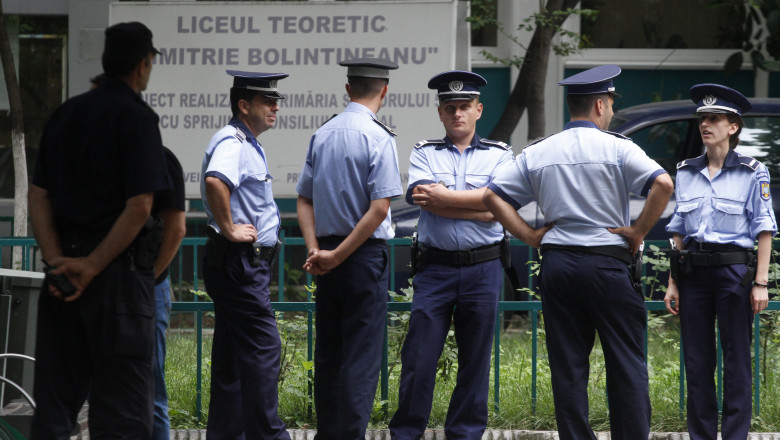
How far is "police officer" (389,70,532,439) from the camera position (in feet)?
16.5

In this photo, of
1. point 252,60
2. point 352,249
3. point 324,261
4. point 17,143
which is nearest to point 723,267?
point 352,249

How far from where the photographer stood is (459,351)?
16.8 feet

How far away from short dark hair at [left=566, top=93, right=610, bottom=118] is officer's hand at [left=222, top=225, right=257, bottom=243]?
5.10 ft

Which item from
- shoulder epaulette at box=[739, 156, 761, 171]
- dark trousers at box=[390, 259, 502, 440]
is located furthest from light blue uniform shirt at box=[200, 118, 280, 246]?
shoulder epaulette at box=[739, 156, 761, 171]

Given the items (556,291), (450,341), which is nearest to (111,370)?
(556,291)

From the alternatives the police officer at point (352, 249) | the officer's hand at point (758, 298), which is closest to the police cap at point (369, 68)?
the police officer at point (352, 249)

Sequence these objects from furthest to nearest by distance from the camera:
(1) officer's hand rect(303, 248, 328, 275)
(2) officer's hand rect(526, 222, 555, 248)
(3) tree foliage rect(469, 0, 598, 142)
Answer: (3) tree foliage rect(469, 0, 598, 142), (1) officer's hand rect(303, 248, 328, 275), (2) officer's hand rect(526, 222, 555, 248)

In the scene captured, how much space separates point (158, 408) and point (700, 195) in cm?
278

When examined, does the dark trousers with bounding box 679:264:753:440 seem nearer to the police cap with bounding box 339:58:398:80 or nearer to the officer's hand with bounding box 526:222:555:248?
the officer's hand with bounding box 526:222:555:248

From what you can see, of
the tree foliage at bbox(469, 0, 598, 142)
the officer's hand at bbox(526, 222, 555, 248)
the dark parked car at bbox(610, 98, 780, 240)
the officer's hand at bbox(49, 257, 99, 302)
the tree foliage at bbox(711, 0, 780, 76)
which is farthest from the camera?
the tree foliage at bbox(711, 0, 780, 76)

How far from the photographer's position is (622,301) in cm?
449

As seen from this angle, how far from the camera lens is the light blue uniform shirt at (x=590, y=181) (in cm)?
452

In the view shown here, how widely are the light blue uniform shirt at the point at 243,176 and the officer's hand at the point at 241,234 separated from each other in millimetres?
74

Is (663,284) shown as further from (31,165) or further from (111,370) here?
(31,165)
